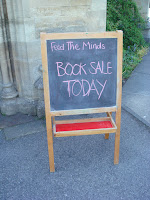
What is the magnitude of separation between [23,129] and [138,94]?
8.44 ft

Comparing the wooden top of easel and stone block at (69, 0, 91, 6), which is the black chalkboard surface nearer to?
the wooden top of easel

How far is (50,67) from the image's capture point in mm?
2564

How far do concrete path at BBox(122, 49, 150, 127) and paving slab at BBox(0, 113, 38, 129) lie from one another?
182 cm

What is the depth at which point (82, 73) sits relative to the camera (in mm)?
2646

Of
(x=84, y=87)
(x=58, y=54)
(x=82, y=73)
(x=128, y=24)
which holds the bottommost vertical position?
(x=84, y=87)

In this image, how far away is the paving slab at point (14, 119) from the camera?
3895 millimetres

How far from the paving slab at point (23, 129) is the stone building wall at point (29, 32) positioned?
26cm

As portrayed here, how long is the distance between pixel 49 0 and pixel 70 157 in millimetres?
2433

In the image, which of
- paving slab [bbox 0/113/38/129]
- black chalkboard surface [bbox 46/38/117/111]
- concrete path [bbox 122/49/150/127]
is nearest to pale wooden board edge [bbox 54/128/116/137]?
black chalkboard surface [bbox 46/38/117/111]

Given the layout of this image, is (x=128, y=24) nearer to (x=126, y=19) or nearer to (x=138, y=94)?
(x=126, y=19)

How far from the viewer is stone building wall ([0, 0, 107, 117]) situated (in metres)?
3.57

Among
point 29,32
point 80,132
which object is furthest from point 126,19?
point 80,132

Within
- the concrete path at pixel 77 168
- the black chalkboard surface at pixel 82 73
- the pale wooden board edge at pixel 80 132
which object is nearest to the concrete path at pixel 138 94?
the concrete path at pixel 77 168

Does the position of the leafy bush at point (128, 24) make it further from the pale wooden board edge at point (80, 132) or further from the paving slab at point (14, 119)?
the pale wooden board edge at point (80, 132)
